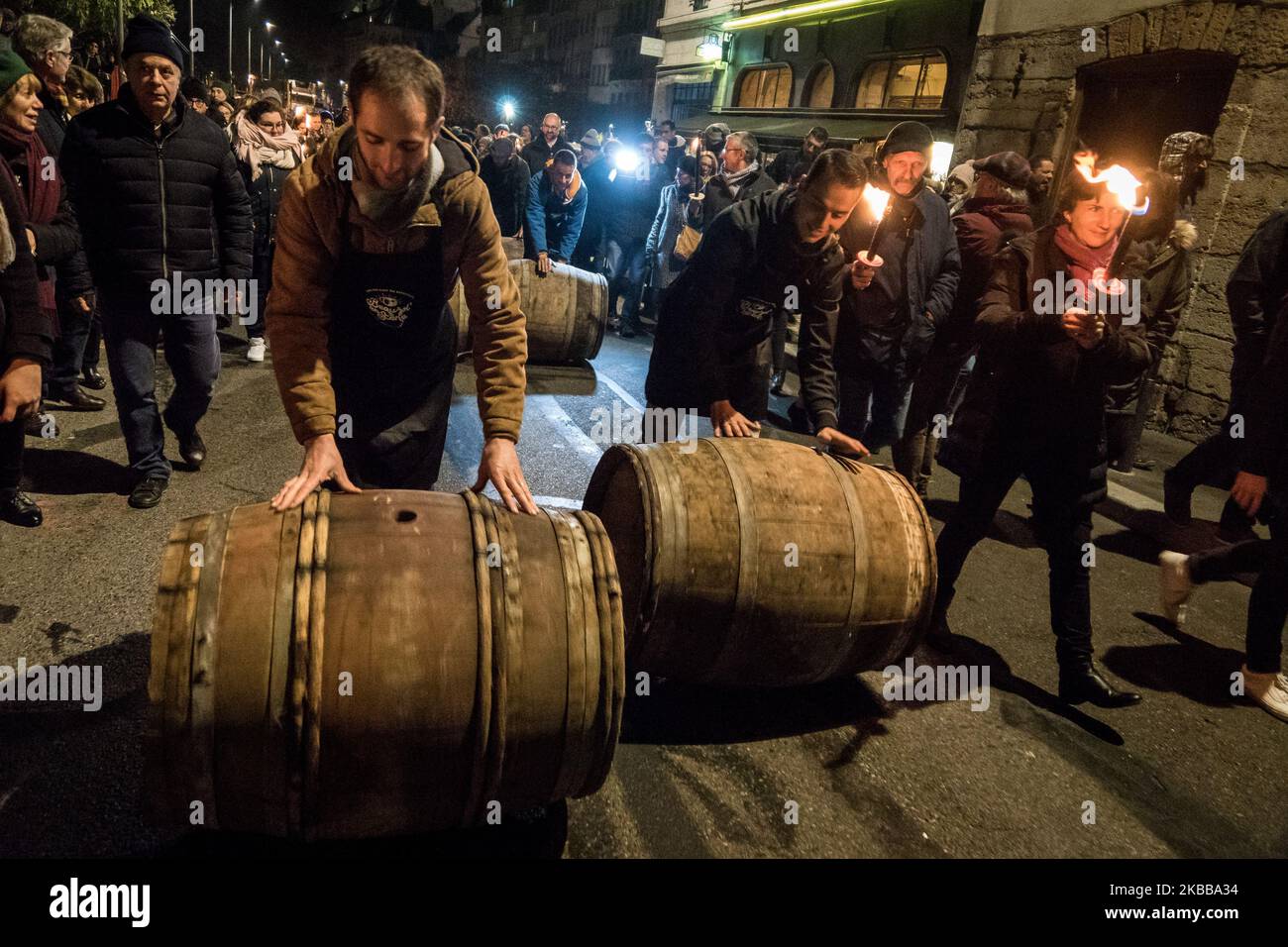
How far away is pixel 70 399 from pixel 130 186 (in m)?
2.07

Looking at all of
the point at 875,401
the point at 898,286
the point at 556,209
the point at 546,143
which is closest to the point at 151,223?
the point at 898,286

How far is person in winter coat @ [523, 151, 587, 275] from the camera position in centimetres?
778

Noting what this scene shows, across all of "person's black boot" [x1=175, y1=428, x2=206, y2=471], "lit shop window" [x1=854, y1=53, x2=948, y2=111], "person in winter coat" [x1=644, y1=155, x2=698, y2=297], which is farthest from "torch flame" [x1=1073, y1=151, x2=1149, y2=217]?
"lit shop window" [x1=854, y1=53, x2=948, y2=111]

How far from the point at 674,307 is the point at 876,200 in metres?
1.82

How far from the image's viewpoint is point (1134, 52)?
8609 mm

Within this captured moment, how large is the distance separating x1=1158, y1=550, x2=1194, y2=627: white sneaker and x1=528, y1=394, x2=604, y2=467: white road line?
3393 mm

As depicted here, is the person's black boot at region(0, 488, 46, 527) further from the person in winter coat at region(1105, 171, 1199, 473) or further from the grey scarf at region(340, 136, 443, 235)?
the person in winter coat at region(1105, 171, 1199, 473)

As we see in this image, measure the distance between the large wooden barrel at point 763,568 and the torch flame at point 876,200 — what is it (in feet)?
7.57

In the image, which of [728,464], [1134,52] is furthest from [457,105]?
[728,464]

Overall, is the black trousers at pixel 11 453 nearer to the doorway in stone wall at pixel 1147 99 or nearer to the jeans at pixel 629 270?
the jeans at pixel 629 270

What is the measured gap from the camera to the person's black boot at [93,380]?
5527mm

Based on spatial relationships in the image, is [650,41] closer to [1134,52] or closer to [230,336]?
[1134,52]

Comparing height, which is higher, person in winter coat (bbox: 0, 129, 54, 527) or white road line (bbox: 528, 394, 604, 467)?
person in winter coat (bbox: 0, 129, 54, 527)

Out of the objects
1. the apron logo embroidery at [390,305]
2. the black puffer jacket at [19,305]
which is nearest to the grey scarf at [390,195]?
the apron logo embroidery at [390,305]
